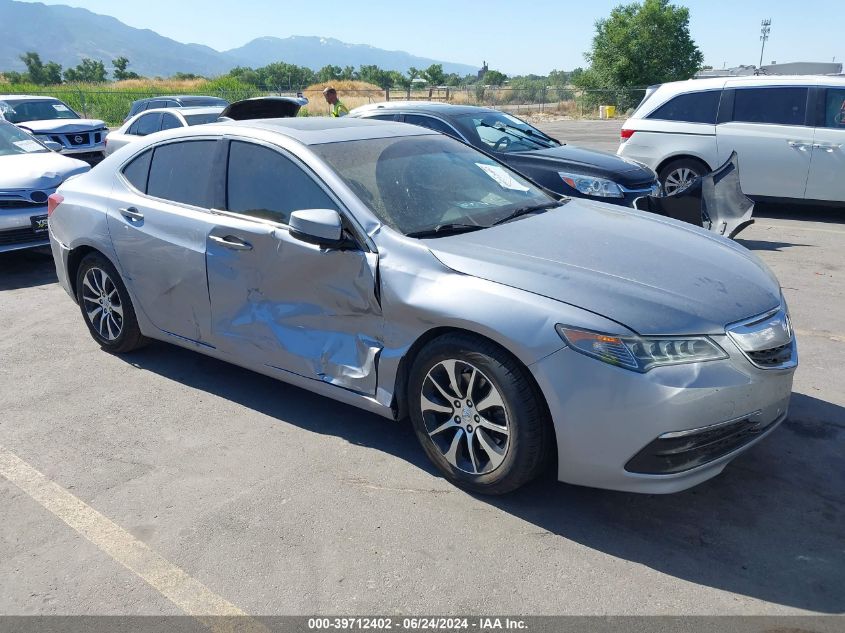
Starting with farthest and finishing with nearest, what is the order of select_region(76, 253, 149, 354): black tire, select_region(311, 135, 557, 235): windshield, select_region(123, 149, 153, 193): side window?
select_region(76, 253, 149, 354): black tire
select_region(123, 149, 153, 193): side window
select_region(311, 135, 557, 235): windshield

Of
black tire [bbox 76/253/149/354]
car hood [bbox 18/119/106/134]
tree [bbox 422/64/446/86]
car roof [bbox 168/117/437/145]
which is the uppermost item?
tree [bbox 422/64/446/86]

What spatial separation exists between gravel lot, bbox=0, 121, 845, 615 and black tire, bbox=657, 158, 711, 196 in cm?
543

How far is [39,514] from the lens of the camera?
348cm

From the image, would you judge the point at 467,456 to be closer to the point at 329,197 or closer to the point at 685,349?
the point at 685,349

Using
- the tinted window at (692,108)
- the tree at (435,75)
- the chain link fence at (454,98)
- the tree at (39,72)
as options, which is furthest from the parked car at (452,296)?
the tree at (39,72)

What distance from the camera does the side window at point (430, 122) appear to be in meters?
8.22

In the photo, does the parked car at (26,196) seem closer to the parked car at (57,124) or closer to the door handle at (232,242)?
the door handle at (232,242)

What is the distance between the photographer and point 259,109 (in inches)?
231

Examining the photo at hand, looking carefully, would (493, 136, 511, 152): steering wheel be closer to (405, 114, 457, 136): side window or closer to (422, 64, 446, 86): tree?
(405, 114, 457, 136): side window

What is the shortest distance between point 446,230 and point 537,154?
4551 mm

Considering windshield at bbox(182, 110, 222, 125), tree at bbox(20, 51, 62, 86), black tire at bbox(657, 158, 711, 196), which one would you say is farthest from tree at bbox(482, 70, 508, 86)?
black tire at bbox(657, 158, 711, 196)

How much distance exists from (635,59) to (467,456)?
49968mm

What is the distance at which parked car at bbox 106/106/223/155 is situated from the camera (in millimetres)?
12180

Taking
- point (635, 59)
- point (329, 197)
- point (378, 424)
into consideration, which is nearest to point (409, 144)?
point (329, 197)
